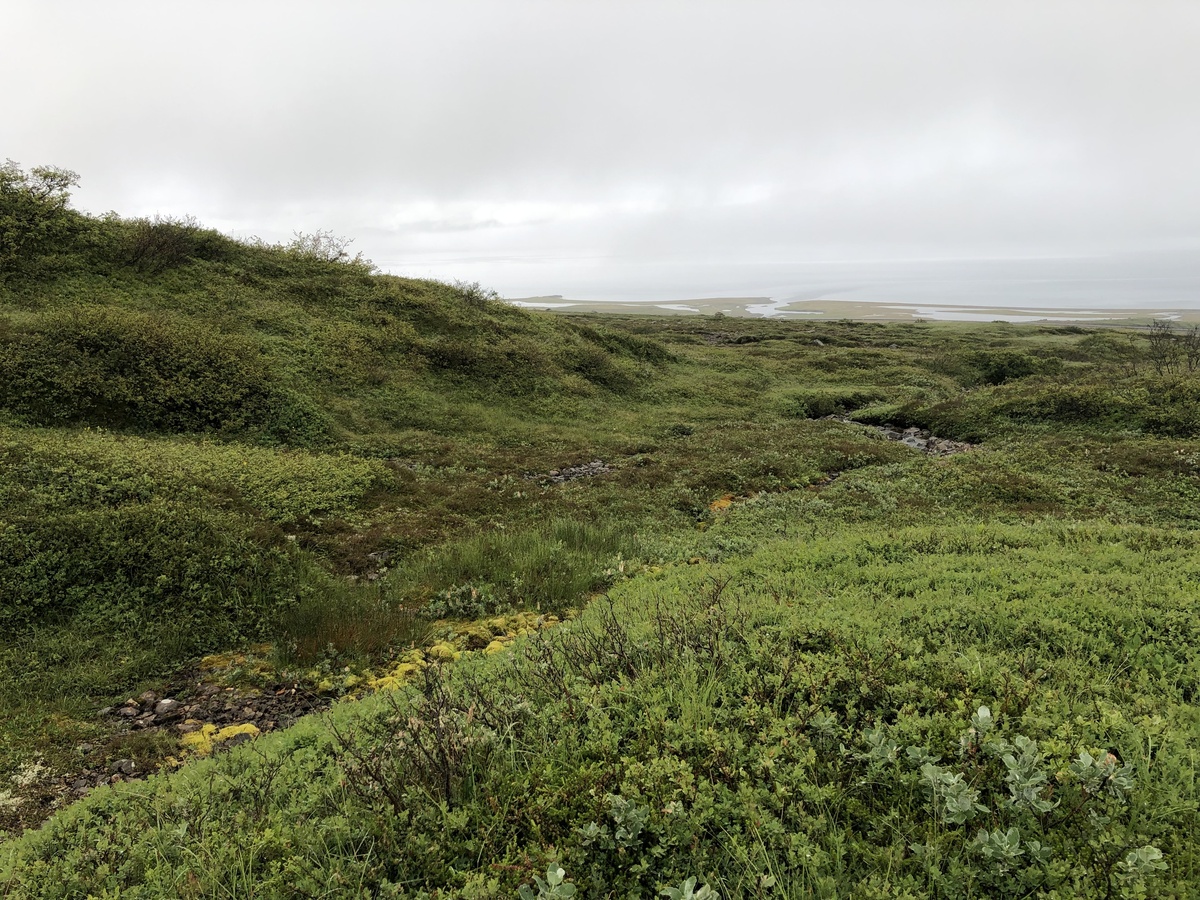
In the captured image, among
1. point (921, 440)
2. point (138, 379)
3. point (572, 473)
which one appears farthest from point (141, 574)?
point (921, 440)

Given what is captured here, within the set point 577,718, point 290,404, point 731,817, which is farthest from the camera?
point 290,404

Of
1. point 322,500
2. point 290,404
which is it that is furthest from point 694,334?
point 322,500

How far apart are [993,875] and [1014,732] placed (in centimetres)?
143

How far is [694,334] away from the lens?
73.9 meters

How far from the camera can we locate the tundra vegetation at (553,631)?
3.61 meters

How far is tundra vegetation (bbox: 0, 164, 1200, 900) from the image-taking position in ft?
11.8

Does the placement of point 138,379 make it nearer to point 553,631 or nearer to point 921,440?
point 553,631

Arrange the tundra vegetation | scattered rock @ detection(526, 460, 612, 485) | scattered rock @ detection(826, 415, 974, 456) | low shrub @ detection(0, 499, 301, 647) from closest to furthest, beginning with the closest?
1. the tundra vegetation
2. low shrub @ detection(0, 499, 301, 647)
3. scattered rock @ detection(526, 460, 612, 485)
4. scattered rock @ detection(826, 415, 974, 456)

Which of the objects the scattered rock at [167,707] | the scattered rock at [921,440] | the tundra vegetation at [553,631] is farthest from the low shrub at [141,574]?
the scattered rock at [921,440]

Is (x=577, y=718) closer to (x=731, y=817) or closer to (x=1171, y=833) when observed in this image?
(x=731, y=817)

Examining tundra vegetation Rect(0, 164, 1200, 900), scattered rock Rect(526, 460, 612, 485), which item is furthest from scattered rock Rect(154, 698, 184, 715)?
scattered rock Rect(526, 460, 612, 485)

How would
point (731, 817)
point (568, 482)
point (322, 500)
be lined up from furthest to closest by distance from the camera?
point (568, 482) → point (322, 500) → point (731, 817)

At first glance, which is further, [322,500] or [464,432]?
[464,432]

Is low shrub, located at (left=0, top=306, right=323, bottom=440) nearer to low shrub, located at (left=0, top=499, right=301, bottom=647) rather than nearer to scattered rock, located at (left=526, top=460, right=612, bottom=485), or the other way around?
scattered rock, located at (left=526, top=460, right=612, bottom=485)
